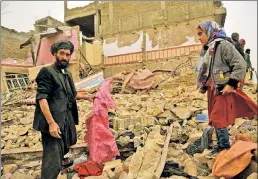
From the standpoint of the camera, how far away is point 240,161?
2.00m

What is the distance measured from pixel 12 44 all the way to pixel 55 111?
17.7m

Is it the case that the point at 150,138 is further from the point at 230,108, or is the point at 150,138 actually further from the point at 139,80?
the point at 139,80

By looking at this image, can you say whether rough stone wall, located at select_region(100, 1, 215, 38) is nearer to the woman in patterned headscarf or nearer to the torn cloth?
the torn cloth

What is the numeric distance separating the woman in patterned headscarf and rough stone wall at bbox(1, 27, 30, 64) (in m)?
16.6

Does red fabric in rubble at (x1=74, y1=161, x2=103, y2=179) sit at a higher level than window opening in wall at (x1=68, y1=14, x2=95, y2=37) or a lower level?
lower

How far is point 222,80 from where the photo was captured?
7.73 feet

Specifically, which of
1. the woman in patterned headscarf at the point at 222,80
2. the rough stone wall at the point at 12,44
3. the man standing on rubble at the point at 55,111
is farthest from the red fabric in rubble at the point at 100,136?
the rough stone wall at the point at 12,44

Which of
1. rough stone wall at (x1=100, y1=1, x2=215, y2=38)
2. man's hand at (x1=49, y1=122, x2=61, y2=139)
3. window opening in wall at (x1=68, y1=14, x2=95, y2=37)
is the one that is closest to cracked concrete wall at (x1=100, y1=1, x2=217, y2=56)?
rough stone wall at (x1=100, y1=1, x2=215, y2=38)

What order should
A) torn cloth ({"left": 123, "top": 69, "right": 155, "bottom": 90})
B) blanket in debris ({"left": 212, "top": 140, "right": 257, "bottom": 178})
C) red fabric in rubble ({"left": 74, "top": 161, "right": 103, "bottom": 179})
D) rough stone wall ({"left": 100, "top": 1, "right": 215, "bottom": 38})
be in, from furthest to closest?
rough stone wall ({"left": 100, "top": 1, "right": 215, "bottom": 38}) → torn cloth ({"left": 123, "top": 69, "right": 155, "bottom": 90}) → red fabric in rubble ({"left": 74, "top": 161, "right": 103, "bottom": 179}) → blanket in debris ({"left": 212, "top": 140, "right": 257, "bottom": 178})

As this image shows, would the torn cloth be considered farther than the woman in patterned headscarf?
Yes

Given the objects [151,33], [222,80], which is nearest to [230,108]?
[222,80]

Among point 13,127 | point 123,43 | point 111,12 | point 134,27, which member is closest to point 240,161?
point 13,127

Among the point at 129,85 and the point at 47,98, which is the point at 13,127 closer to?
the point at 47,98

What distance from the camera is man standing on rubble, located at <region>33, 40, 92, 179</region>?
2.18m
